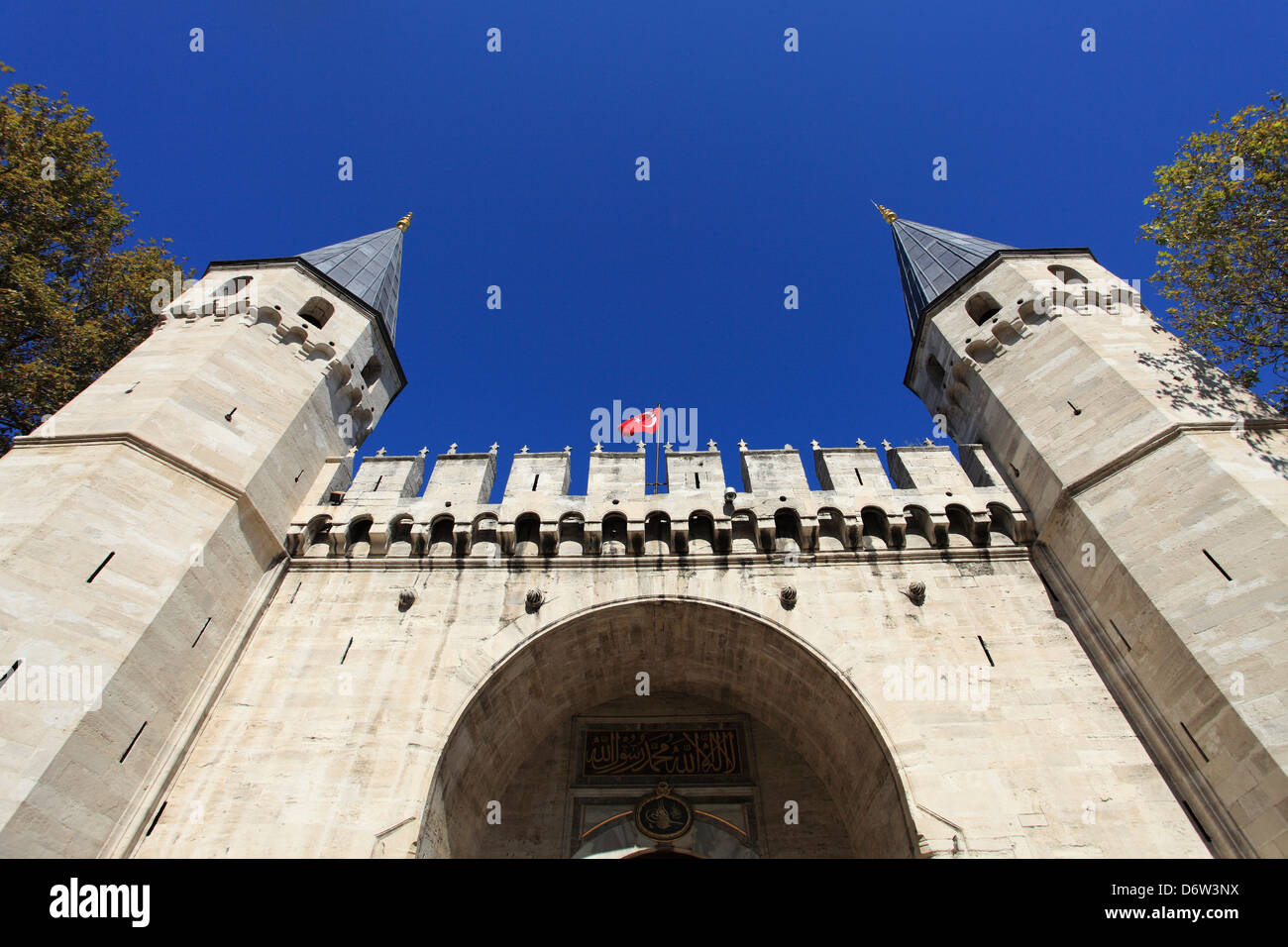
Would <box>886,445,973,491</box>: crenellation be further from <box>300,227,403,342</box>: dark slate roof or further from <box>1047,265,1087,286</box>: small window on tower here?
<box>300,227,403,342</box>: dark slate roof

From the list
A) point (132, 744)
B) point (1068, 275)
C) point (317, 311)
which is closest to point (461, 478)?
point (317, 311)

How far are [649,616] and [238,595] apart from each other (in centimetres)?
671

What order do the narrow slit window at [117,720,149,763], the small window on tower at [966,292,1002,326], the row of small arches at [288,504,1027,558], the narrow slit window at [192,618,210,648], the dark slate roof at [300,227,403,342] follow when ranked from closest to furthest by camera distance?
1. the narrow slit window at [117,720,149,763]
2. the narrow slit window at [192,618,210,648]
3. the row of small arches at [288,504,1027,558]
4. the small window on tower at [966,292,1002,326]
5. the dark slate roof at [300,227,403,342]

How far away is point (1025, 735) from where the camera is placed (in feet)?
31.8

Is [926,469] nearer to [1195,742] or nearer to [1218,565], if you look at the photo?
[1218,565]

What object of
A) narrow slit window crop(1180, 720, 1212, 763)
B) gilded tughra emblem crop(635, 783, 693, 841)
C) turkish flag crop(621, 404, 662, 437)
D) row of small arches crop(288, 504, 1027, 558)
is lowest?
narrow slit window crop(1180, 720, 1212, 763)

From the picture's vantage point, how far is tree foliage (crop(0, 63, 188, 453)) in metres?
14.4

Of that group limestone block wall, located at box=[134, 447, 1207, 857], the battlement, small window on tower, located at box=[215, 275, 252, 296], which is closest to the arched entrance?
limestone block wall, located at box=[134, 447, 1207, 857]

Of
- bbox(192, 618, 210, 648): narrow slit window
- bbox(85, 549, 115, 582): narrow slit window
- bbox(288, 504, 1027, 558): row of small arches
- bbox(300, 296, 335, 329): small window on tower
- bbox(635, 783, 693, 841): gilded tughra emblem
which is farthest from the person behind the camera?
bbox(300, 296, 335, 329): small window on tower

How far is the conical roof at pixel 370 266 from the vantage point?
16.9m

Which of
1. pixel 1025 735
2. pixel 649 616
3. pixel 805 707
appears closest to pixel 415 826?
pixel 649 616

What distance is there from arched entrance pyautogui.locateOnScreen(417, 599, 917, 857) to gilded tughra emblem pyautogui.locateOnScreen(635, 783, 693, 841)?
0.41 ft
